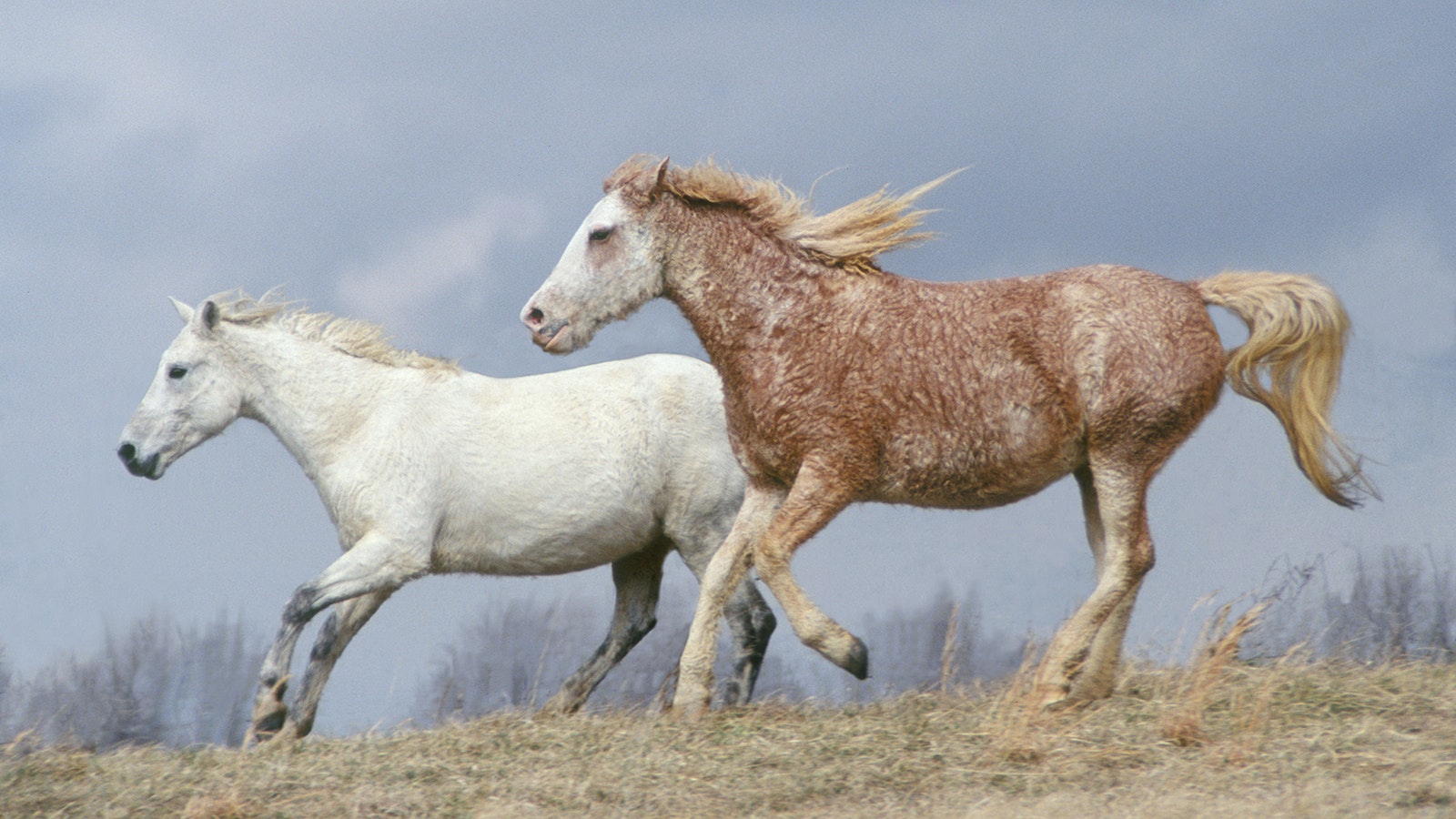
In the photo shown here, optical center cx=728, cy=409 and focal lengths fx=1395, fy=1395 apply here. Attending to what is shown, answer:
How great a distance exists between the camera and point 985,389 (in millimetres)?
6512

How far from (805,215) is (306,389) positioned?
3.15 metres

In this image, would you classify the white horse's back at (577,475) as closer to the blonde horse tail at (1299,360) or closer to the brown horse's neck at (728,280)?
the brown horse's neck at (728,280)

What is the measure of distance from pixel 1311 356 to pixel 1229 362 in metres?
0.41

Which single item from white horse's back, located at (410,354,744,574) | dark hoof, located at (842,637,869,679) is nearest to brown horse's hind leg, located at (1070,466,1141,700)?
dark hoof, located at (842,637,869,679)

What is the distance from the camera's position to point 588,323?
684cm

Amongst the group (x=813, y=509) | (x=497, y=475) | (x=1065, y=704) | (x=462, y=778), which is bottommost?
(x=462, y=778)

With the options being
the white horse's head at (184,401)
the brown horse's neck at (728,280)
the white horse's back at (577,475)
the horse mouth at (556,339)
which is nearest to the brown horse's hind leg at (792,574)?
the brown horse's neck at (728,280)

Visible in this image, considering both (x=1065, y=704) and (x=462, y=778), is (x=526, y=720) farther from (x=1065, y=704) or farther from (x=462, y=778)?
(x=1065, y=704)

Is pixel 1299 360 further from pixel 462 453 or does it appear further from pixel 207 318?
pixel 207 318

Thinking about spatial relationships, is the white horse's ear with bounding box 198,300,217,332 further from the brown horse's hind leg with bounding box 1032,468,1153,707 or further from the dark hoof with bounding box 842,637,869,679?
the brown horse's hind leg with bounding box 1032,468,1153,707

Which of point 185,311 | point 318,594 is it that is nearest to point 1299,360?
point 318,594

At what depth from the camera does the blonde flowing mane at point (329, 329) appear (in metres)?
8.34

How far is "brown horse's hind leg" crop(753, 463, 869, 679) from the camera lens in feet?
20.7

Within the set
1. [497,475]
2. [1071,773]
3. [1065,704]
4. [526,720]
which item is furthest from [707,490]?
[1071,773]
